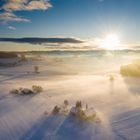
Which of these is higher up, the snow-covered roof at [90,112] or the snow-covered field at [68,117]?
the snow-covered roof at [90,112]

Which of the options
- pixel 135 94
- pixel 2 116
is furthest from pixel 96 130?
pixel 135 94

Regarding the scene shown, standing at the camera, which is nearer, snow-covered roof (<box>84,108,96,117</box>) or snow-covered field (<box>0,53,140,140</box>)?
snow-covered field (<box>0,53,140,140</box>)

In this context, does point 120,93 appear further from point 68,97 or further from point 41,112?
point 41,112

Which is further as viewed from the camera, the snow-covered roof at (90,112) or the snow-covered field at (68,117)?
the snow-covered roof at (90,112)

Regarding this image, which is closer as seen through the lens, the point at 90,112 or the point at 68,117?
the point at 68,117

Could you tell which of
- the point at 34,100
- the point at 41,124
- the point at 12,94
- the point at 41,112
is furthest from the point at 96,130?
the point at 12,94

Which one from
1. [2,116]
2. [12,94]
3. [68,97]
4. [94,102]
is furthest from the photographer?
[12,94]

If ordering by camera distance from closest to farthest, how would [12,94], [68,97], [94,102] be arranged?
[94,102], [68,97], [12,94]

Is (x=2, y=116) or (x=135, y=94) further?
(x=135, y=94)

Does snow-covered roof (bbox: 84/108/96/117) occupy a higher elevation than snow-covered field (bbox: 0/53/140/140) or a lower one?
higher
